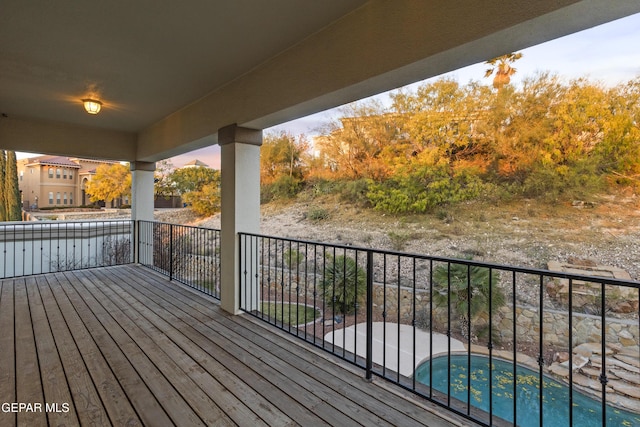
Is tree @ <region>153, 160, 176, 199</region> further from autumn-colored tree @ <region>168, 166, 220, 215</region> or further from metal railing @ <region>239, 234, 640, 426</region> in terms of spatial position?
metal railing @ <region>239, 234, 640, 426</region>

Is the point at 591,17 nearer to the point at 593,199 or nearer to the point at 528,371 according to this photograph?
the point at 528,371

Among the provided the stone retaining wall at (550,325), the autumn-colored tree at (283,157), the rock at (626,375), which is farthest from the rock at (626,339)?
the autumn-colored tree at (283,157)

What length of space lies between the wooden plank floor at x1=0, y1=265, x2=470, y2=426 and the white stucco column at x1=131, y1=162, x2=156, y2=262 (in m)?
2.46

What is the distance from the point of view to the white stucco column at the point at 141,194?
19.3 feet

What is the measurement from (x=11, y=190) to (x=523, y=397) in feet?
50.0

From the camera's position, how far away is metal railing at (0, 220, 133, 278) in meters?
6.37

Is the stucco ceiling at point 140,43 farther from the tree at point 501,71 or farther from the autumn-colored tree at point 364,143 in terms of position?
the tree at point 501,71

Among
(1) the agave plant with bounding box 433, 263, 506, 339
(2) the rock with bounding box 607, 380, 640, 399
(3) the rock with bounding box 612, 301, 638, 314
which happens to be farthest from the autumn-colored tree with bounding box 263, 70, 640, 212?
(2) the rock with bounding box 607, 380, 640, 399

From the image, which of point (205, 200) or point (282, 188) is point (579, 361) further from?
point (205, 200)

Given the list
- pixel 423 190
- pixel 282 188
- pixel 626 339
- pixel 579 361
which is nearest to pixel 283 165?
pixel 282 188

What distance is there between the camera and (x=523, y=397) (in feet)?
15.0

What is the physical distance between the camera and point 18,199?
10547 mm

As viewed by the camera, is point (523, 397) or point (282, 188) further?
point (282, 188)

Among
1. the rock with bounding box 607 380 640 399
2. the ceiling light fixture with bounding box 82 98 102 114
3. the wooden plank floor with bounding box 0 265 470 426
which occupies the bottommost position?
the rock with bounding box 607 380 640 399
